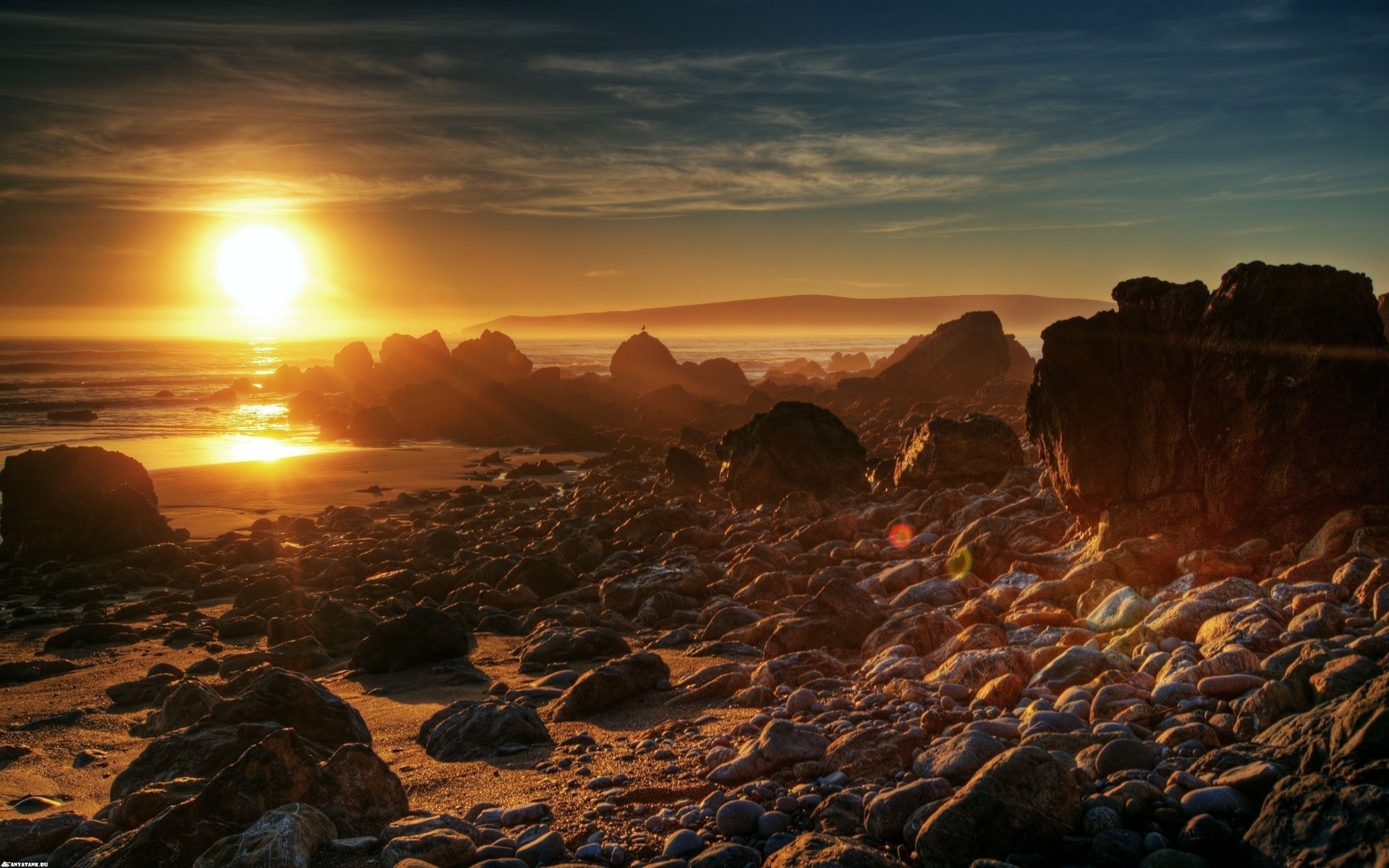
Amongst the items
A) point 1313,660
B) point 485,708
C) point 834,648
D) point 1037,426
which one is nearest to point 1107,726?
point 1313,660

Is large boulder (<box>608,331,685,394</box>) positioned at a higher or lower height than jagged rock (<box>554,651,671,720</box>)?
higher

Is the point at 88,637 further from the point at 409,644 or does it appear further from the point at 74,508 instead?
the point at 74,508

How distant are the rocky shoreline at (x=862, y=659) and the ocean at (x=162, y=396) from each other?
1611 cm

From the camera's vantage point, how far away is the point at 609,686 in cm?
713

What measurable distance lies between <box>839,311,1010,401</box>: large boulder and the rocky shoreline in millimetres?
19887

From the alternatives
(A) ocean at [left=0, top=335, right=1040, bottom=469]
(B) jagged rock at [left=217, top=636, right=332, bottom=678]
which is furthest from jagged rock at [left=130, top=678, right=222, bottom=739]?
(A) ocean at [left=0, top=335, right=1040, bottom=469]

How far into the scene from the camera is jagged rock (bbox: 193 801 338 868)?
13.9 feet

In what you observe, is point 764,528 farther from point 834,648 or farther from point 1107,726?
point 1107,726

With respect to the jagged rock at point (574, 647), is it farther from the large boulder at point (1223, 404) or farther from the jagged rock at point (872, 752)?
the large boulder at point (1223, 404)

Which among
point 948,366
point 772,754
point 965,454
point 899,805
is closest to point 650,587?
point 772,754

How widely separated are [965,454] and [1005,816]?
10.5 m

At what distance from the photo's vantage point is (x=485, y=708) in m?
6.63

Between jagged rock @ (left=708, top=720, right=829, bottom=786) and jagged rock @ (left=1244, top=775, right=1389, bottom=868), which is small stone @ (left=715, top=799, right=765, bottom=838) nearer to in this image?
jagged rock @ (left=708, top=720, right=829, bottom=786)

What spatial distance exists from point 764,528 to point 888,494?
2121mm
